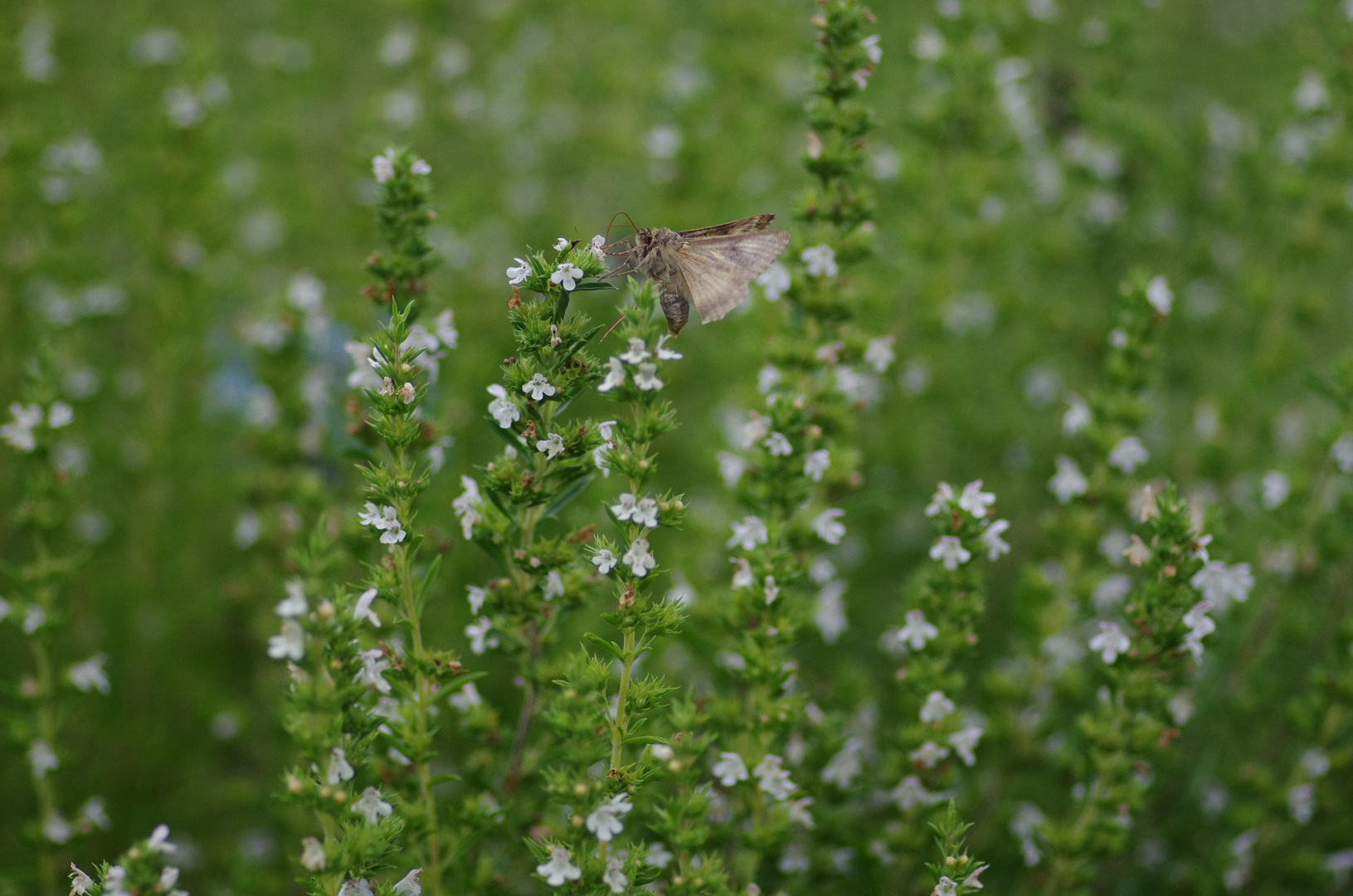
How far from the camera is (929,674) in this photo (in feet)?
12.1

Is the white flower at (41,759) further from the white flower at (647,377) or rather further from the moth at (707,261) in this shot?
the moth at (707,261)

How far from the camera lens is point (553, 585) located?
11.0 feet

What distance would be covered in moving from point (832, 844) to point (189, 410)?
4.60 meters

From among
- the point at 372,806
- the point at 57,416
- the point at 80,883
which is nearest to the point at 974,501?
the point at 372,806

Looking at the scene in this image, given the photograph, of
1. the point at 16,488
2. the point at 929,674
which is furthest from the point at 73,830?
the point at 929,674

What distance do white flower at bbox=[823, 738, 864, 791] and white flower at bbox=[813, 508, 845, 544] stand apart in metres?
0.78

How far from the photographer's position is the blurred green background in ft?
18.0

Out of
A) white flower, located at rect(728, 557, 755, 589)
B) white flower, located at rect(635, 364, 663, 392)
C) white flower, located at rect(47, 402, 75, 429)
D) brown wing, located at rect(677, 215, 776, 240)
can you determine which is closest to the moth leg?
brown wing, located at rect(677, 215, 776, 240)

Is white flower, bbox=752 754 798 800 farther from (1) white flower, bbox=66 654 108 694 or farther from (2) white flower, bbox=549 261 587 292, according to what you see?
(1) white flower, bbox=66 654 108 694

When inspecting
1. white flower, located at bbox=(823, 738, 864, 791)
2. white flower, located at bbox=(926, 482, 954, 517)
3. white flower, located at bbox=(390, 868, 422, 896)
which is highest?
white flower, located at bbox=(926, 482, 954, 517)

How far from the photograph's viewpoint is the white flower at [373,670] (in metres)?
3.02

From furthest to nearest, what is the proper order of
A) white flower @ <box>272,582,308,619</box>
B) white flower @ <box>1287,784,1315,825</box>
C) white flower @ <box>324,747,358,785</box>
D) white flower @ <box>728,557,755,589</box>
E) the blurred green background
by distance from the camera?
the blurred green background
white flower @ <box>1287,784,1315,825</box>
white flower @ <box>728,557,755,589</box>
white flower @ <box>324,747,358,785</box>
white flower @ <box>272,582,308,619</box>

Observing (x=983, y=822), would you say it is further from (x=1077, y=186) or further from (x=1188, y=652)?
(x=1077, y=186)

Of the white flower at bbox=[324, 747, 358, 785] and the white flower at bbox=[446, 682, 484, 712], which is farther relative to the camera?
the white flower at bbox=[446, 682, 484, 712]
